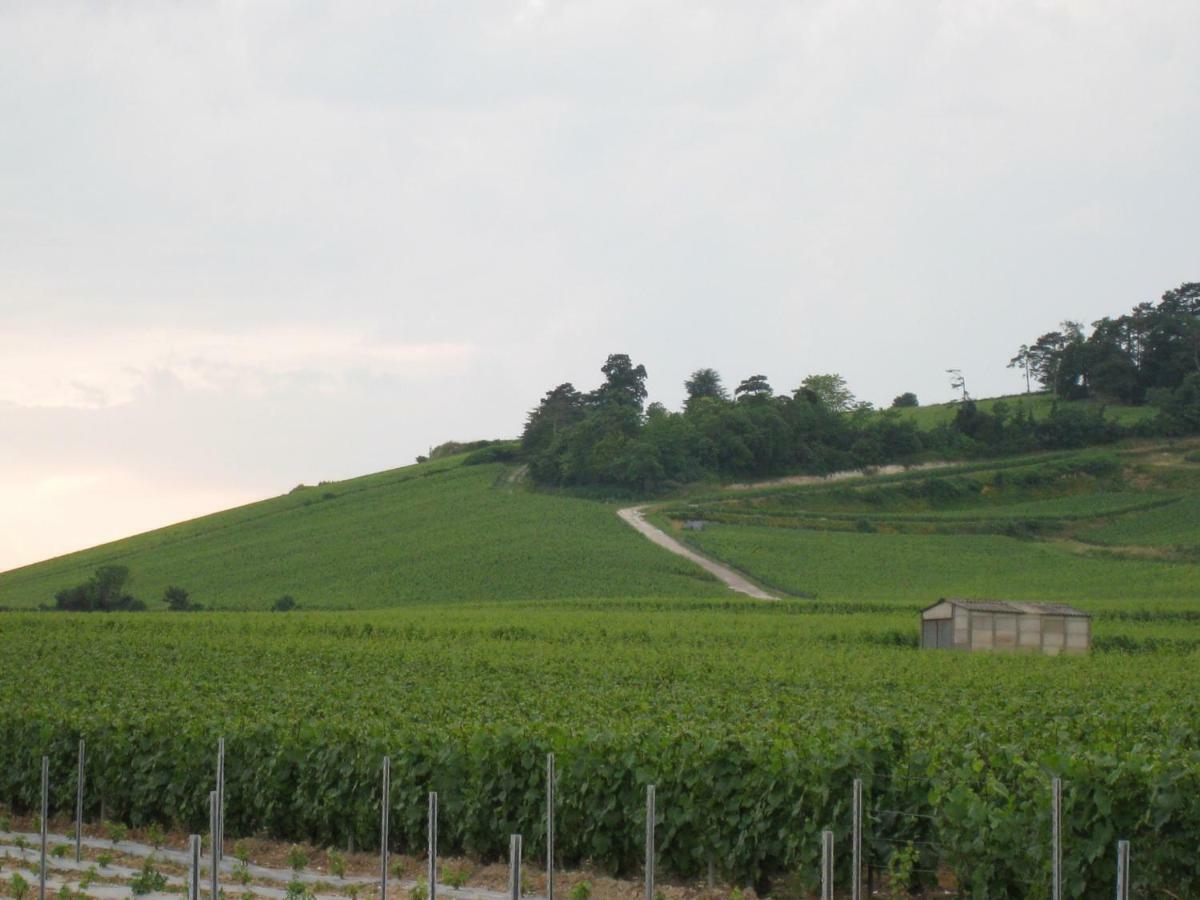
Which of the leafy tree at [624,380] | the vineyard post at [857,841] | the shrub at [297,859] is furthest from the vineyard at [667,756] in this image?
the leafy tree at [624,380]

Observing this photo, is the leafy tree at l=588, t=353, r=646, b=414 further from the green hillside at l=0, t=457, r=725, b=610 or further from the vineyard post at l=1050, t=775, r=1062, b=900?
the vineyard post at l=1050, t=775, r=1062, b=900

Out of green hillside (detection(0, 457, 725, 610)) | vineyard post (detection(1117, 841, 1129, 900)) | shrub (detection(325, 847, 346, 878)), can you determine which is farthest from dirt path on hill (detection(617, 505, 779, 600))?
vineyard post (detection(1117, 841, 1129, 900))

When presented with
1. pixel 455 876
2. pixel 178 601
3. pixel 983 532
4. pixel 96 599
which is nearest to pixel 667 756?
pixel 455 876

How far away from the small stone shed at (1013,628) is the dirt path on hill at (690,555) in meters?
24.0

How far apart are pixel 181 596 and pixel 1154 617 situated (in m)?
54.8

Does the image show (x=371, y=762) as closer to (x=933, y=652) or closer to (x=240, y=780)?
(x=240, y=780)

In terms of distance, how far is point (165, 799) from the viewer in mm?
20500

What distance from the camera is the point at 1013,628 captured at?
51875 millimetres

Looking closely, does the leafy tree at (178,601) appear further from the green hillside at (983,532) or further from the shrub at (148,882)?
the shrub at (148,882)

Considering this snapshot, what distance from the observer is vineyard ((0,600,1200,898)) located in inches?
531

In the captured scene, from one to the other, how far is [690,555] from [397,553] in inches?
914

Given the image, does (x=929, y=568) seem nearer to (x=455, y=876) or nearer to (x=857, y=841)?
(x=455, y=876)

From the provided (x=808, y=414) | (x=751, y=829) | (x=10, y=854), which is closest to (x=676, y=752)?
(x=751, y=829)

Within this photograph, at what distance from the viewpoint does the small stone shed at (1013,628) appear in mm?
51344
